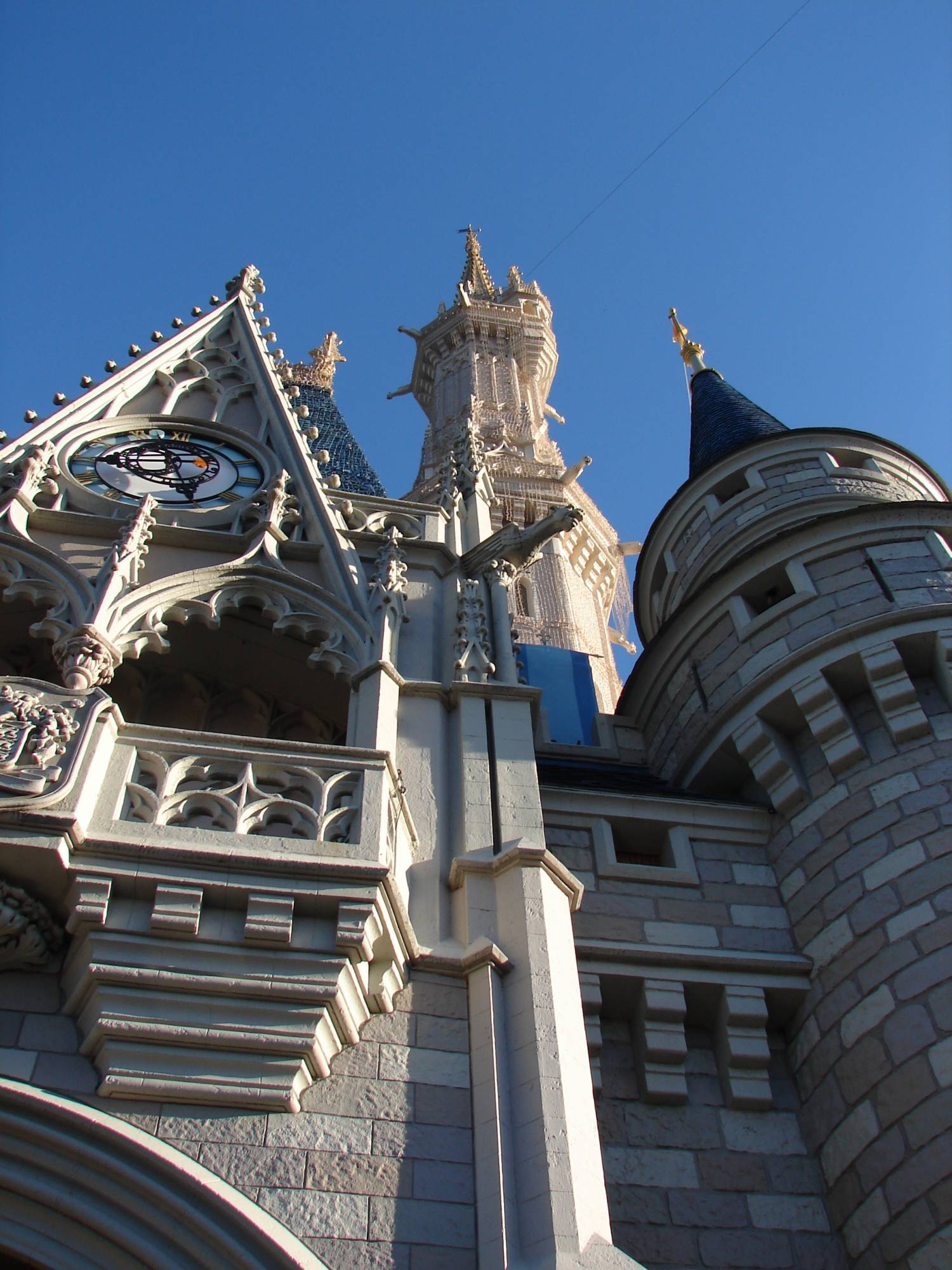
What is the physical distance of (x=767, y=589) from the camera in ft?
48.6

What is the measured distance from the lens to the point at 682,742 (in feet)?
46.5

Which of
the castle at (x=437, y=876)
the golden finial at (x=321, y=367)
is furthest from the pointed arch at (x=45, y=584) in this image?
the golden finial at (x=321, y=367)

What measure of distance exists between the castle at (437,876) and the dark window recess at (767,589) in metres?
0.04

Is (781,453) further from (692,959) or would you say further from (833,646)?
(692,959)

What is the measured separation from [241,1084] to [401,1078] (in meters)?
0.91

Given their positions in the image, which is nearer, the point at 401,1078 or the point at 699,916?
the point at 401,1078

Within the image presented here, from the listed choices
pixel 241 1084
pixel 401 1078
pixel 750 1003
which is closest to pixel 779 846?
pixel 750 1003

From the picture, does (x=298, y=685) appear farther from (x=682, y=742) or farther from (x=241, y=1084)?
(x=241, y=1084)

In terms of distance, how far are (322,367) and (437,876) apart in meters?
33.9

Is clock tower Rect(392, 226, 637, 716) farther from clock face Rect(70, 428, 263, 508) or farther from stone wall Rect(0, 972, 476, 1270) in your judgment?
stone wall Rect(0, 972, 476, 1270)

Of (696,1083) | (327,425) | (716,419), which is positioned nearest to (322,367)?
(327,425)

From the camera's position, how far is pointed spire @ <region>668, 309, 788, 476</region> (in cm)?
1917

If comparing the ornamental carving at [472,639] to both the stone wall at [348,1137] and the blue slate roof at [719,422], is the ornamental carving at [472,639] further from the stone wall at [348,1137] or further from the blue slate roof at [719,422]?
the blue slate roof at [719,422]

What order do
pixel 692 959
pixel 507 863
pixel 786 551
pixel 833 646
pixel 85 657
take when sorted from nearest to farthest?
pixel 507 863 < pixel 85 657 < pixel 692 959 < pixel 833 646 < pixel 786 551
